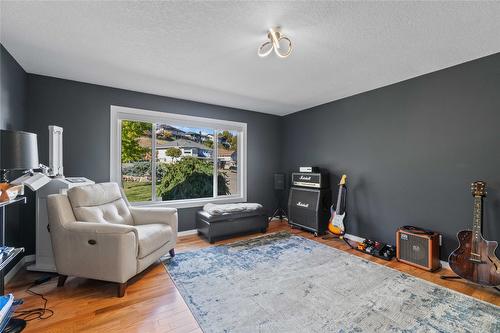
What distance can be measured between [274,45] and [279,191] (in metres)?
3.43

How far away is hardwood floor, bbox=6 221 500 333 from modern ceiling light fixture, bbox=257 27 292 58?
2346 mm

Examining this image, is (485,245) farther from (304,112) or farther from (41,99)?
(41,99)

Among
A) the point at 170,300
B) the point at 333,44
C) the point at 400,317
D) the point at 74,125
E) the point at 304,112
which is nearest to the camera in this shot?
the point at 400,317

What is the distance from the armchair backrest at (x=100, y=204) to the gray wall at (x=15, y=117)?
0.77 metres

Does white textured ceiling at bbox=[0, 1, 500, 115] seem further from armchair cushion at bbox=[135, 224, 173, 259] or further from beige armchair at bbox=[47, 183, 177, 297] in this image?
armchair cushion at bbox=[135, 224, 173, 259]

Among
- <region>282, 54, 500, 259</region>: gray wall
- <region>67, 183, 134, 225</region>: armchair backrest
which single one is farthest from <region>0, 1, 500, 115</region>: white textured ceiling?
<region>67, 183, 134, 225</region>: armchair backrest

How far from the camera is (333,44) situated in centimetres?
212

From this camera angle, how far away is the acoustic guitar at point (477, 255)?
83.0 inches

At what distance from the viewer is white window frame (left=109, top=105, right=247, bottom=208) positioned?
3.30 metres

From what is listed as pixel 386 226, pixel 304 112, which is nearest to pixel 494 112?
pixel 386 226

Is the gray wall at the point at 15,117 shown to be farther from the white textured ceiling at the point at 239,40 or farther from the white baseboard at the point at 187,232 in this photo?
the white baseboard at the point at 187,232

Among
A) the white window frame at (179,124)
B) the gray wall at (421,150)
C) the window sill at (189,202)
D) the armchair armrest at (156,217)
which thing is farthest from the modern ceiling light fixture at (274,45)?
the window sill at (189,202)

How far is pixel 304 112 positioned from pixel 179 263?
3494mm

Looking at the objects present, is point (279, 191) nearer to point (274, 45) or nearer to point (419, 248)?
point (419, 248)
